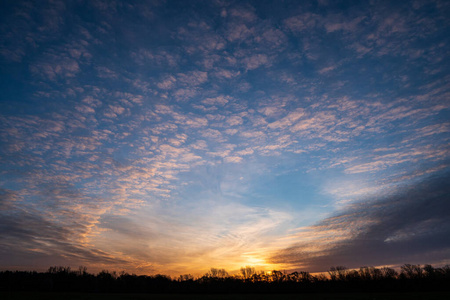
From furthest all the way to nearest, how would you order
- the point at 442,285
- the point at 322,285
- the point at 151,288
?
the point at 151,288, the point at 322,285, the point at 442,285

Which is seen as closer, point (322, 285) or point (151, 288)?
point (322, 285)

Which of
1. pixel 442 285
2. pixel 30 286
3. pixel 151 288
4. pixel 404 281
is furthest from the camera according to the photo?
pixel 151 288

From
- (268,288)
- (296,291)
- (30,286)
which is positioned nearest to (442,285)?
(296,291)

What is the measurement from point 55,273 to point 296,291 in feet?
570

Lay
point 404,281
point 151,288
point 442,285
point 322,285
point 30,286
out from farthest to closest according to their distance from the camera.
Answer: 1. point 151,288
2. point 322,285
3. point 404,281
4. point 30,286
5. point 442,285

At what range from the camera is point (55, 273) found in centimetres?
18688

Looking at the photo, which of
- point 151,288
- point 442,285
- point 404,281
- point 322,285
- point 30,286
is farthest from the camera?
point 151,288

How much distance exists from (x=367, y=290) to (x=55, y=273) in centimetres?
21720

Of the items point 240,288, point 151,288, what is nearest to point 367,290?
point 240,288

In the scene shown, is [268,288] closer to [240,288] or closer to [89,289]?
[240,288]

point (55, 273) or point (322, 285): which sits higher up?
point (55, 273)

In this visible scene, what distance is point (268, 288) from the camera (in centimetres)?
18138

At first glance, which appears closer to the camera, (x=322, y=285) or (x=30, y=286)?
(x=30, y=286)

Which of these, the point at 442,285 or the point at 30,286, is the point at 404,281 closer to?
the point at 442,285
